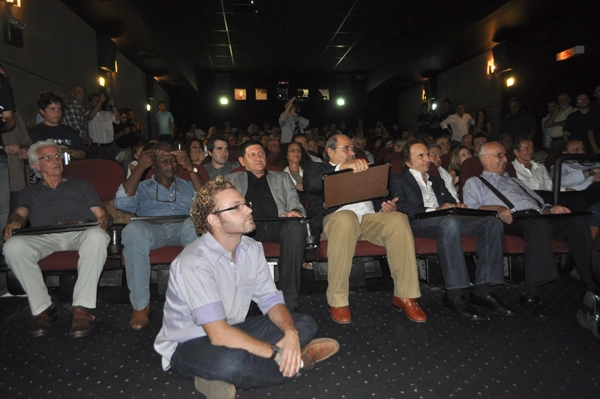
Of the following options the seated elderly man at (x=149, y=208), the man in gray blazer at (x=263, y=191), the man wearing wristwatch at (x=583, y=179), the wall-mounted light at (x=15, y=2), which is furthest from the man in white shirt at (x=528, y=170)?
the wall-mounted light at (x=15, y=2)

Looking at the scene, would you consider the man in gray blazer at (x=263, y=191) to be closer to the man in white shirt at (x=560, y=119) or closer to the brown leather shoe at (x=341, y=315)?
the brown leather shoe at (x=341, y=315)

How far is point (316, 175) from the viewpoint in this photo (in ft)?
10.1

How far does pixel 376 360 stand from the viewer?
2.17 m

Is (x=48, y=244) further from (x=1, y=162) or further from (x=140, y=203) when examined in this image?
(x=1, y=162)

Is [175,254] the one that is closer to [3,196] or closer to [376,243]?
[376,243]

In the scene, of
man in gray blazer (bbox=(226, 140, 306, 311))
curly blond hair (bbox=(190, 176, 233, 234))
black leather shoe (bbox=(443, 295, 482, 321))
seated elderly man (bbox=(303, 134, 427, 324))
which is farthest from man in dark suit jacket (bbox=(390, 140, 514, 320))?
curly blond hair (bbox=(190, 176, 233, 234))

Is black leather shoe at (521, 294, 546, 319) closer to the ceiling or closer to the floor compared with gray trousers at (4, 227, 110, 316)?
closer to the floor

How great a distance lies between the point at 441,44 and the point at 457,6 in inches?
88.3

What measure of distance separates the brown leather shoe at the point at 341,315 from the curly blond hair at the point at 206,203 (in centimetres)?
114

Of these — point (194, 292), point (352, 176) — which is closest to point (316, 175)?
point (352, 176)

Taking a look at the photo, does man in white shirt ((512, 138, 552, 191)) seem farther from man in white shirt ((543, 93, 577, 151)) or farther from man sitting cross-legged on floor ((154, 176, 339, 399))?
man in white shirt ((543, 93, 577, 151))

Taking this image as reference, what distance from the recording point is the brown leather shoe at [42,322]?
2469mm

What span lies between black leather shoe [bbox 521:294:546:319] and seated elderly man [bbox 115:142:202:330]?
7.43 ft

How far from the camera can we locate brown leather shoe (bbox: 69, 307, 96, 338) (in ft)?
8.02
